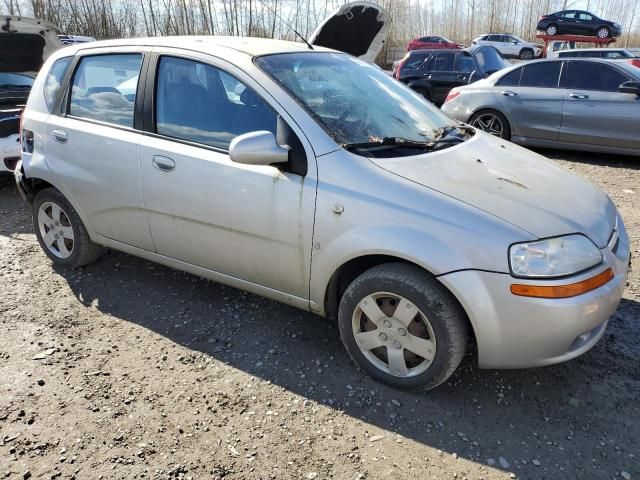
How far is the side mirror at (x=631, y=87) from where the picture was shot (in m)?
6.91

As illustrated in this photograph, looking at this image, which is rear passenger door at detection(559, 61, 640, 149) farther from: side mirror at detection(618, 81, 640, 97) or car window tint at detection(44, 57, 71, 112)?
car window tint at detection(44, 57, 71, 112)

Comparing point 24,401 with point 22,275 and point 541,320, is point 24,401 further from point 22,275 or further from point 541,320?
point 541,320

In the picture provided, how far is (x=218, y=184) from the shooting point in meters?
2.88

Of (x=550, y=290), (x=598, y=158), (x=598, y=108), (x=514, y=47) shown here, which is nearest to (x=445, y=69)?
(x=598, y=158)

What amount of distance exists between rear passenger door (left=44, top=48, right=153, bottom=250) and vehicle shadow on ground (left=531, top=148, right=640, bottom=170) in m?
6.48

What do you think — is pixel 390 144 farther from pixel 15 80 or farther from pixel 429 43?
pixel 429 43

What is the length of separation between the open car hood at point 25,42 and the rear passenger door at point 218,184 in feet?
13.1

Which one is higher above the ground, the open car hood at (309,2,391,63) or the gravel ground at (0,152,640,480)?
the open car hood at (309,2,391,63)

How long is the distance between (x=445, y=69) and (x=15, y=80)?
29.2ft

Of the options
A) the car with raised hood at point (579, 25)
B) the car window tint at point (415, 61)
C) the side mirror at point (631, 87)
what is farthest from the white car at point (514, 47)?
the side mirror at point (631, 87)

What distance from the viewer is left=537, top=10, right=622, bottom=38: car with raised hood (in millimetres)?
26266

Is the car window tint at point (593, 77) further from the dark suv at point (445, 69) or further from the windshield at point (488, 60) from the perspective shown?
the windshield at point (488, 60)

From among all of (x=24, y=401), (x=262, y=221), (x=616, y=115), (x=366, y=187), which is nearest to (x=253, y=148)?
(x=262, y=221)

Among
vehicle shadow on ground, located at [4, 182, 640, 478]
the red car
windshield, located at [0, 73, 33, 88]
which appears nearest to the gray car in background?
vehicle shadow on ground, located at [4, 182, 640, 478]
